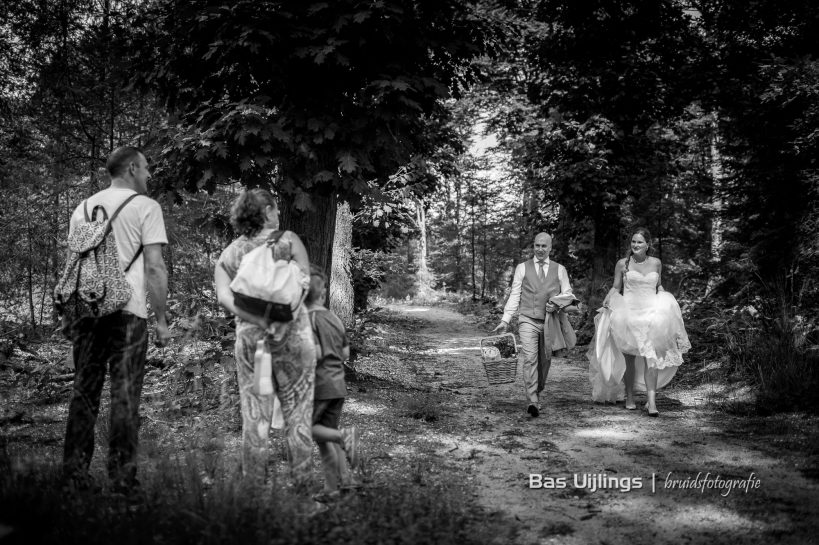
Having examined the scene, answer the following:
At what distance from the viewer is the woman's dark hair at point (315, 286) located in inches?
155

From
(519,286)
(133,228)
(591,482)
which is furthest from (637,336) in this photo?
(133,228)

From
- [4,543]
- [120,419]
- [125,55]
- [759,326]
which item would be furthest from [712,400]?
[125,55]

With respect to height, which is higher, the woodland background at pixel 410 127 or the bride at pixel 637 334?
the woodland background at pixel 410 127

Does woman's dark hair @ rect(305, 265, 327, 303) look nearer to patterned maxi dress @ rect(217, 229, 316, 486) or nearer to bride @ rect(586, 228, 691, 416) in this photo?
patterned maxi dress @ rect(217, 229, 316, 486)

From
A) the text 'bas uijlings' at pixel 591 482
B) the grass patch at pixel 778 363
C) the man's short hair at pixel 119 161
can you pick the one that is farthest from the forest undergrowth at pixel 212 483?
the grass patch at pixel 778 363

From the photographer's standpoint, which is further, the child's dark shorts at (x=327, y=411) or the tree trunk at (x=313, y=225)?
the tree trunk at (x=313, y=225)

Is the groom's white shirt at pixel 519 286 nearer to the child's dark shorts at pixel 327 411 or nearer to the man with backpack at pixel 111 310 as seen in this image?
the child's dark shorts at pixel 327 411

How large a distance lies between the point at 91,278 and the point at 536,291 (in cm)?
498

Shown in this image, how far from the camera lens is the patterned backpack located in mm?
3695

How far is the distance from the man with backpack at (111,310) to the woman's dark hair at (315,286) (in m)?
0.99

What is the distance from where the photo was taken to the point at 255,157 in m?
5.93

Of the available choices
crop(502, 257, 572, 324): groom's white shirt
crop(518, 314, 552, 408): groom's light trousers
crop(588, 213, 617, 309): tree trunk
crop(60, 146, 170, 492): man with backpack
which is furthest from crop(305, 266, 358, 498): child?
crop(588, 213, 617, 309): tree trunk

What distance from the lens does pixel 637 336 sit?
727cm

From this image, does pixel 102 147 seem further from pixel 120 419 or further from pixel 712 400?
pixel 712 400
